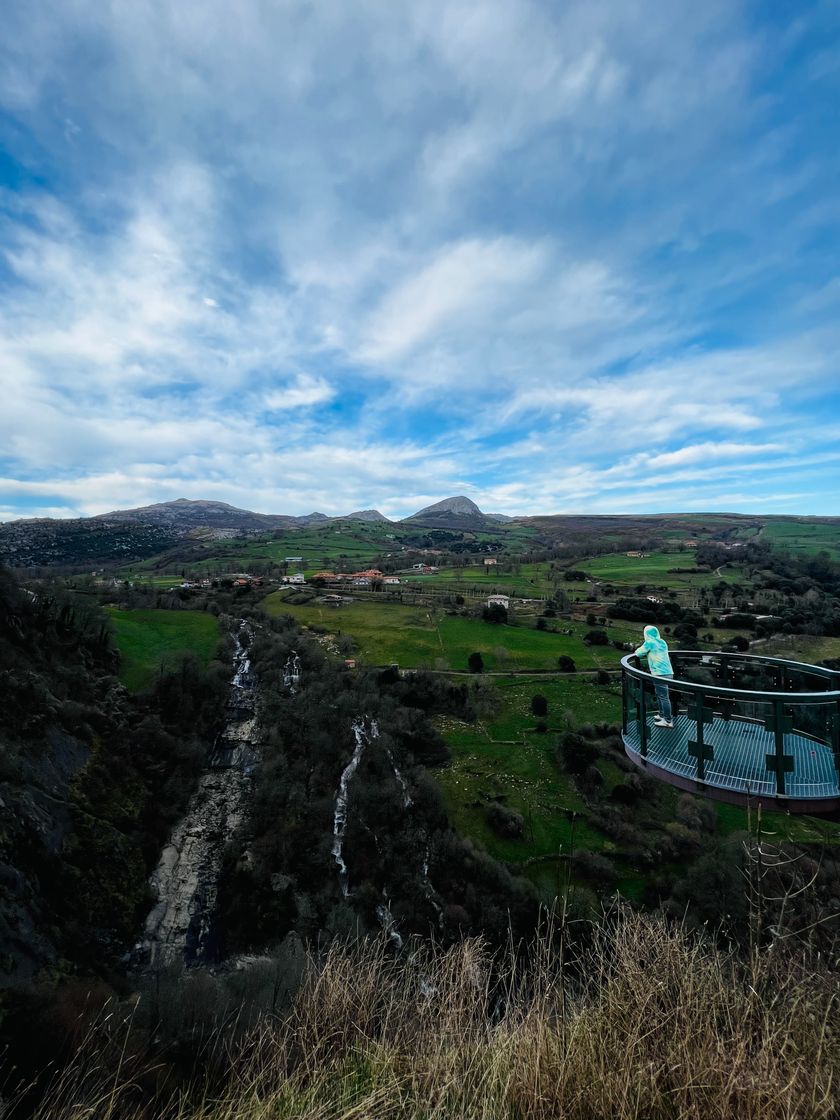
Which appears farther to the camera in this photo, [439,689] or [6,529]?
[6,529]

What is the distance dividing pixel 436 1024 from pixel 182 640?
37.8 meters

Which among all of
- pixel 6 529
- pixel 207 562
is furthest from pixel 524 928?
pixel 6 529

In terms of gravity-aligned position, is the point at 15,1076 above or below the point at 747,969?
below

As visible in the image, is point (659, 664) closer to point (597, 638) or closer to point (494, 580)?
point (597, 638)

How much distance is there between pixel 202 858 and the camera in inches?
809

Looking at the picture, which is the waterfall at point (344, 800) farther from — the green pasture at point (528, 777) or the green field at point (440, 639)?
the green field at point (440, 639)

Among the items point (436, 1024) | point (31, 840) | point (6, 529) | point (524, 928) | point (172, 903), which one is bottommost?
point (524, 928)

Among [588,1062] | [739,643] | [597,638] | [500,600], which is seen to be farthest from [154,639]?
[739,643]

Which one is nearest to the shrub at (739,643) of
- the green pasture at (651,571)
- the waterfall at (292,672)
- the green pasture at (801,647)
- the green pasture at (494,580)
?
the green pasture at (801,647)

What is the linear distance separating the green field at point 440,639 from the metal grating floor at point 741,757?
3561cm

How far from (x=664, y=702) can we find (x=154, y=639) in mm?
38668

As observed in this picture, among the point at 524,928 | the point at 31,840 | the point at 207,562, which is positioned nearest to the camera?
the point at 31,840

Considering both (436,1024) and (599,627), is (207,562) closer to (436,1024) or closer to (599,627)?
(599,627)

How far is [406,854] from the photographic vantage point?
67.2 ft
